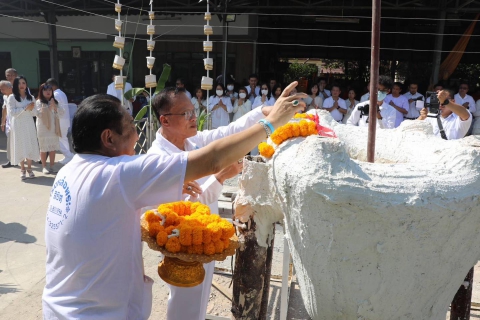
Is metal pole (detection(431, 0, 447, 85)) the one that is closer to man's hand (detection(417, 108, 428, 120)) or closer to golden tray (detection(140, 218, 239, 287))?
man's hand (detection(417, 108, 428, 120))

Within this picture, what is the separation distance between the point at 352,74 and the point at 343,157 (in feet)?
52.6

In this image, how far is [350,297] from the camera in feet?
5.03

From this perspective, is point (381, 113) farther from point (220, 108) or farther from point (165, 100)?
point (165, 100)


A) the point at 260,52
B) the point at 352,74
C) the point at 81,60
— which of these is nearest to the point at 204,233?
the point at 260,52

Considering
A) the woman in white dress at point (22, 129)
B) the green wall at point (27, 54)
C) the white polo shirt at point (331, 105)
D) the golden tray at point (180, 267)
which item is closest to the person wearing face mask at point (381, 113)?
the white polo shirt at point (331, 105)

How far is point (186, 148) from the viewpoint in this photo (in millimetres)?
2373

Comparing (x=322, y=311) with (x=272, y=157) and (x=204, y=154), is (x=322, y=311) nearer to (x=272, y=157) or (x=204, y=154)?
(x=272, y=157)

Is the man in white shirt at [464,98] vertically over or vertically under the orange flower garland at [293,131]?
over

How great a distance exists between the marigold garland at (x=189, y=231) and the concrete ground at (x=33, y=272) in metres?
1.48

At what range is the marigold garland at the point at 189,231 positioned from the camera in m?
1.54

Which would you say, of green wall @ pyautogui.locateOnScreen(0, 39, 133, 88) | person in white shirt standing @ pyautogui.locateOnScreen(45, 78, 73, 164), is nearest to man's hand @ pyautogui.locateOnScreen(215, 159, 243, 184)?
person in white shirt standing @ pyautogui.locateOnScreen(45, 78, 73, 164)

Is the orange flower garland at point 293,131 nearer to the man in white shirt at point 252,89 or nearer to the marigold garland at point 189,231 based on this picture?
the marigold garland at point 189,231

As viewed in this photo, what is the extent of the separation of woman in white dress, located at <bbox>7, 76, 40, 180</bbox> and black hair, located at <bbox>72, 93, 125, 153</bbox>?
5231 mm

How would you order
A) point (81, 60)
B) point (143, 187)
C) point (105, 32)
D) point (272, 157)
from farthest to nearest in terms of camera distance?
1. point (81, 60)
2. point (105, 32)
3. point (272, 157)
4. point (143, 187)
